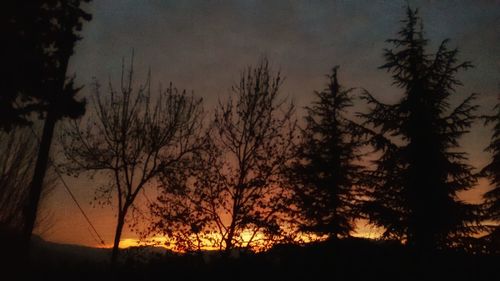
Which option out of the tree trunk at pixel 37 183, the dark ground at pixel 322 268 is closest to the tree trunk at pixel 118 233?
the dark ground at pixel 322 268

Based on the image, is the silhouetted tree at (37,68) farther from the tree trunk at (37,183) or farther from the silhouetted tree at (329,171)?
the silhouetted tree at (329,171)

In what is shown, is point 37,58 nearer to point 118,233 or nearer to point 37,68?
point 37,68

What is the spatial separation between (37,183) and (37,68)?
13.5 feet

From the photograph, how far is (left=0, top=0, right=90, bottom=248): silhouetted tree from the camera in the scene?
12.7 metres

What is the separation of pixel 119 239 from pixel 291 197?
9.97m

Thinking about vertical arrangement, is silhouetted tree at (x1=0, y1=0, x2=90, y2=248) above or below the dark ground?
above

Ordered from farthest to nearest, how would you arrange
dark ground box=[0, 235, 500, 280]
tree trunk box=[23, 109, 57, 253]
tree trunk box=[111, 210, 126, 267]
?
tree trunk box=[111, 210, 126, 267], tree trunk box=[23, 109, 57, 253], dark ground box=[0, 235, 500, 280]

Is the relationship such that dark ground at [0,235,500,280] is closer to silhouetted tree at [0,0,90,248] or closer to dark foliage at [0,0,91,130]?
silhouetted tree at [0,0,90,248]

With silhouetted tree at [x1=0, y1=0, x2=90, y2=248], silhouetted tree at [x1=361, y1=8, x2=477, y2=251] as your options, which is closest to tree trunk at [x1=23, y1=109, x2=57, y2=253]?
silhouetted tree at [x1=0, y1=0, x2=90, y2=248]

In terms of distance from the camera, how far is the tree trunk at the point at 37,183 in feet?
45.7

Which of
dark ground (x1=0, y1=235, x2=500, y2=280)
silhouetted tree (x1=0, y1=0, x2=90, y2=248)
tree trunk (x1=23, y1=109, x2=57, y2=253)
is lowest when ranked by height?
dark ground (x1=0, y1=235, x2=500, y2=280)

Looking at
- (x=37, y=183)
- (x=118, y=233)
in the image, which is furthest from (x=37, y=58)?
(x=118, y=233)

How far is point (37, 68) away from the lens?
1326 centimetres

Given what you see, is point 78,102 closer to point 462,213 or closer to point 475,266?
point 475,266
